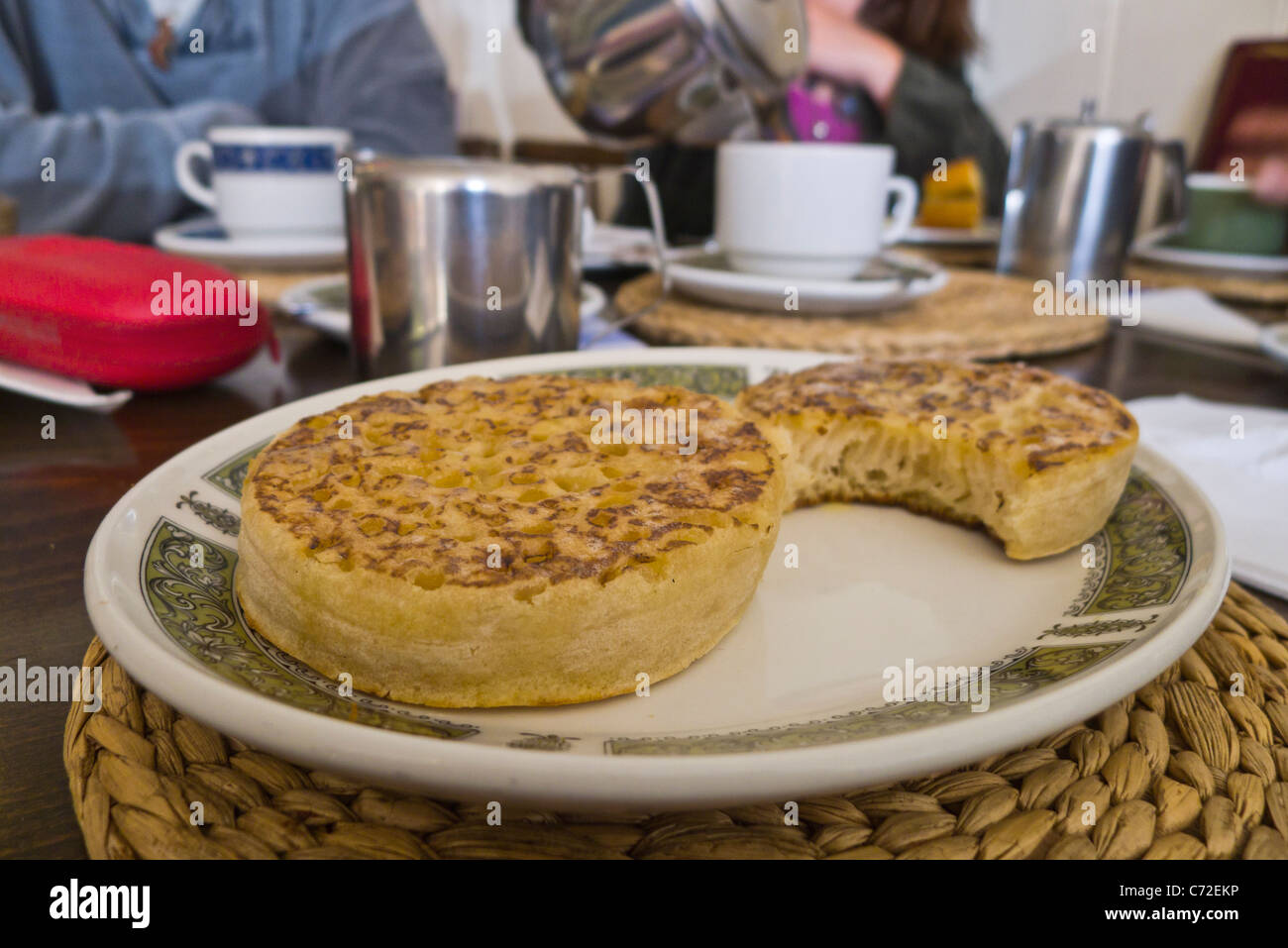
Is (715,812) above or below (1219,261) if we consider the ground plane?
below

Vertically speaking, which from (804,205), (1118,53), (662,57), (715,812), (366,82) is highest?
(1118,53)

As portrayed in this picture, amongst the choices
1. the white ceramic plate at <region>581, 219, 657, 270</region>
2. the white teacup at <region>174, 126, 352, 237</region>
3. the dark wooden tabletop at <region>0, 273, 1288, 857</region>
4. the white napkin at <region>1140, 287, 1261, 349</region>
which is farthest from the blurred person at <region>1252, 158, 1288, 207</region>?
the white teacup at <region>174, 126, 352, 237</region>

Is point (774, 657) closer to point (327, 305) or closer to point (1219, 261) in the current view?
point (327, 305)

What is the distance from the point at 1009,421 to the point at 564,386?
1.77 feet

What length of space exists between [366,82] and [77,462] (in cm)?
291

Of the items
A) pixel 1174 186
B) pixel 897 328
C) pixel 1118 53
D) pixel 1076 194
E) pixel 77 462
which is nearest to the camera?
pixel 77 462

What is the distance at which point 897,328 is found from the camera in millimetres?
1756

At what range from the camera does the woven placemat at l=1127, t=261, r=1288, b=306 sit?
8.00 ft

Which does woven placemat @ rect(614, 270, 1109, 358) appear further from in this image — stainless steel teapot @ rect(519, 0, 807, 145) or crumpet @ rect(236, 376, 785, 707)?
crumpet @ rect(236, 376, 785, 707)

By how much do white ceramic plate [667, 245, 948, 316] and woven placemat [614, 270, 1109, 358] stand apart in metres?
0.03

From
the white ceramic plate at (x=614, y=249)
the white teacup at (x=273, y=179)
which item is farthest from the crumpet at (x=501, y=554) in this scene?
the white teacup at (x=273, y=179)

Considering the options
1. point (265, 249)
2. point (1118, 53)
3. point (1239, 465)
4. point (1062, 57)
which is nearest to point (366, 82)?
point (265, 249)

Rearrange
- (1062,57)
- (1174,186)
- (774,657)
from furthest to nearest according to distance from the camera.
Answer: (1062,57)
(1174,186)
(774,657)

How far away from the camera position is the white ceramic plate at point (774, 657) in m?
0.49
